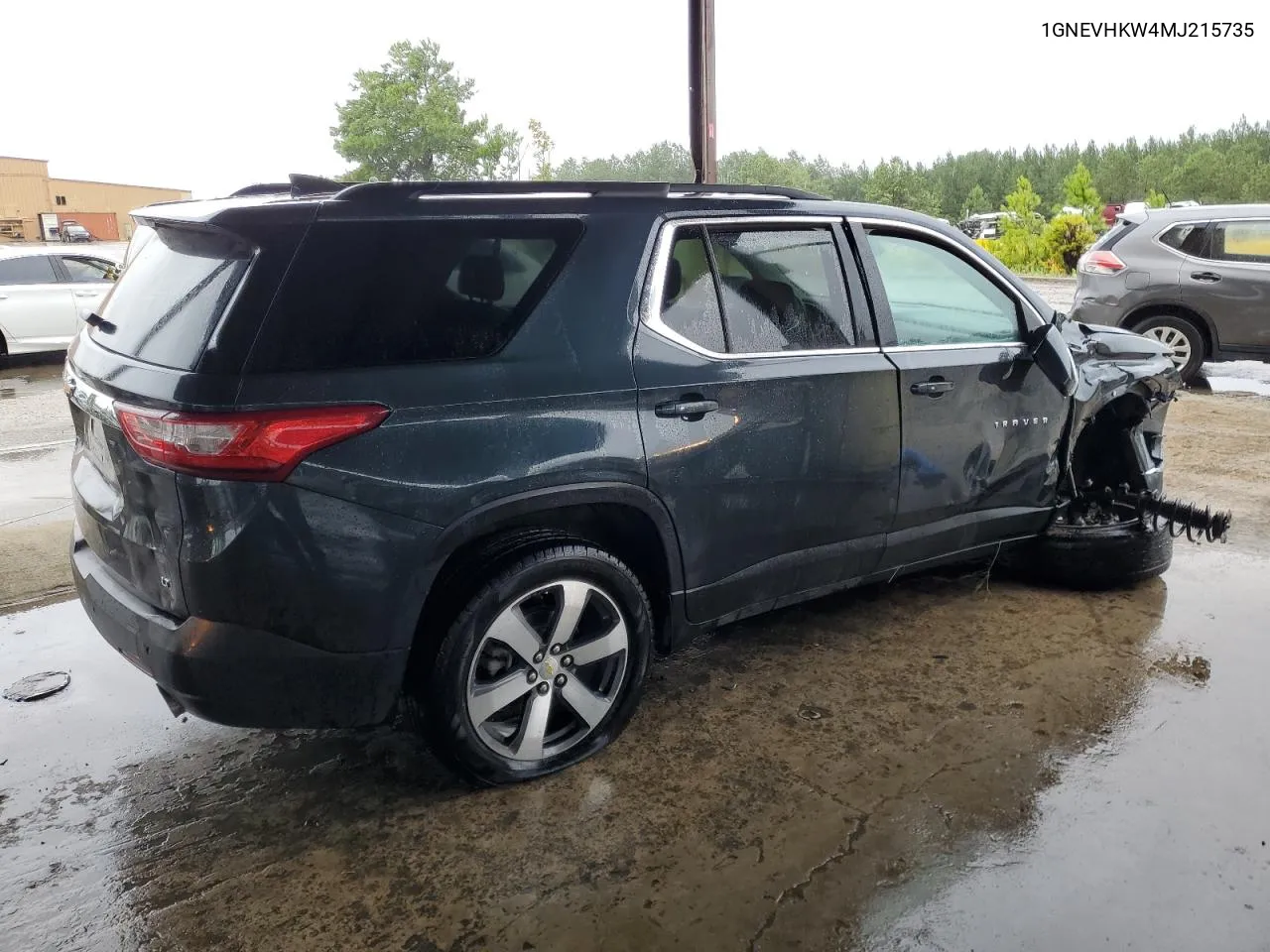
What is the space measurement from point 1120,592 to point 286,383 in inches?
143

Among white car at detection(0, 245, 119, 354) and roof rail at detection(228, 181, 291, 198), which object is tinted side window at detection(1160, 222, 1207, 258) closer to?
roof rail at detection(228, 181, 291, 198)

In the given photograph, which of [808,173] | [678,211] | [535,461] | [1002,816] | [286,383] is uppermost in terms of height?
[808,173]

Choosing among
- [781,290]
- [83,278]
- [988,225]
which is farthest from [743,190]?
[988,225]

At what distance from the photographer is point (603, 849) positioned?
260 cm

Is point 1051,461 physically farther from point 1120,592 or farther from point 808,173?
point 808,173

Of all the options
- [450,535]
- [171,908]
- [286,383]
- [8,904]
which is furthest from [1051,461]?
[8,904]

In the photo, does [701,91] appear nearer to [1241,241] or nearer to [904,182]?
[1241,241]

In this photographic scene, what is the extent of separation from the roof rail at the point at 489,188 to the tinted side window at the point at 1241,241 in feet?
25.7

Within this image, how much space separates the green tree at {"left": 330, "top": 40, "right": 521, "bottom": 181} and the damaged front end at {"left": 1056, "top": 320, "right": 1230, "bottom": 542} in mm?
19587

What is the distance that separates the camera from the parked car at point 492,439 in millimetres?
2393

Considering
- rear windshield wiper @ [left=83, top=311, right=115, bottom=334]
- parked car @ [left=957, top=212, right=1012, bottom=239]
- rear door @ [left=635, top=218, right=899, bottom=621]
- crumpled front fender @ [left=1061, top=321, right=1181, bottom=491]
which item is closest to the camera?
rear windshield wiper @ [left=83, top=311, right=115, bottom=334]

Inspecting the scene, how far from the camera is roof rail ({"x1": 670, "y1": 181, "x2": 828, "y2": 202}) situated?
3156mm

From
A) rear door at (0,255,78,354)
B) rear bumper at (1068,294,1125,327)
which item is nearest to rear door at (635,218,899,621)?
rear bumper at (1068,294,1125,327)

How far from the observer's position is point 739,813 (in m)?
2.75
